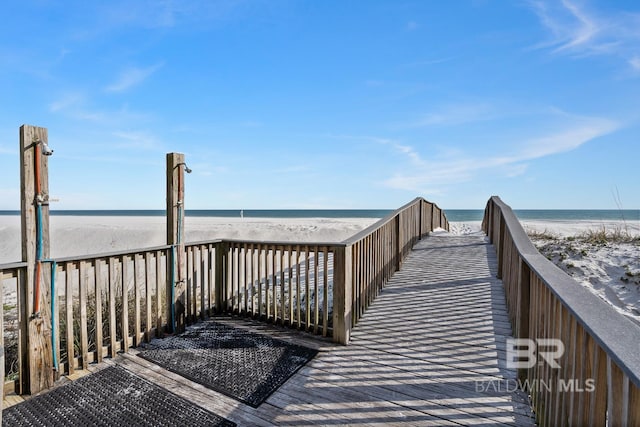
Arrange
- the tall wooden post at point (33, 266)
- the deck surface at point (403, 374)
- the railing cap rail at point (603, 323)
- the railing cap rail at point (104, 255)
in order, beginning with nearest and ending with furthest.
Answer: the railing cap rail at point (603, 323) < the deck surface at point (403, 374) < the tall wooden post at point (33, 266) < the railing cap rail at point (104, 255)

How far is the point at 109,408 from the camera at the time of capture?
2387mm

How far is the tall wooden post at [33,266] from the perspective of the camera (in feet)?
8.56

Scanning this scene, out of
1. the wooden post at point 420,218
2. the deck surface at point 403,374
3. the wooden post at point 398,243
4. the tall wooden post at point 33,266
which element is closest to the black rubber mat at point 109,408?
the deck surface at point 403,374

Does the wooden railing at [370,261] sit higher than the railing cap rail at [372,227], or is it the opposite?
the railing cap rail at [372,227]

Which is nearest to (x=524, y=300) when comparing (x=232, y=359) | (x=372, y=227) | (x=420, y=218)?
(x=372, y=227)

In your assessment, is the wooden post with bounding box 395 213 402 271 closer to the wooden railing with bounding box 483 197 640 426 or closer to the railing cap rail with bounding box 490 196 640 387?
the wooden railing with bounding box 483 197 640 426

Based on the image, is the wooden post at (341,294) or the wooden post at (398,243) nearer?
the wooden post at (341,294)

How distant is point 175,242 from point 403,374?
2.96 m

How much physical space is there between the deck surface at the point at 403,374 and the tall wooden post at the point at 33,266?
62 cm

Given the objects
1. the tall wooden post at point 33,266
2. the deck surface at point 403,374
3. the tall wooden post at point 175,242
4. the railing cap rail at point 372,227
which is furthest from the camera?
the tall wooden post at point 175,242

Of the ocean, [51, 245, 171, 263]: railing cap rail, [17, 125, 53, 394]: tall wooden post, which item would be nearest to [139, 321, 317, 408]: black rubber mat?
[17, 125, 53, 394]: tall wooden post

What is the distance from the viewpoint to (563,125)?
11336 mm

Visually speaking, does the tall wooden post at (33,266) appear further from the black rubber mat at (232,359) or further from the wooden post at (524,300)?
the wooden post at (524,300)

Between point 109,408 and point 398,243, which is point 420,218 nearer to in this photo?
point 398,243
